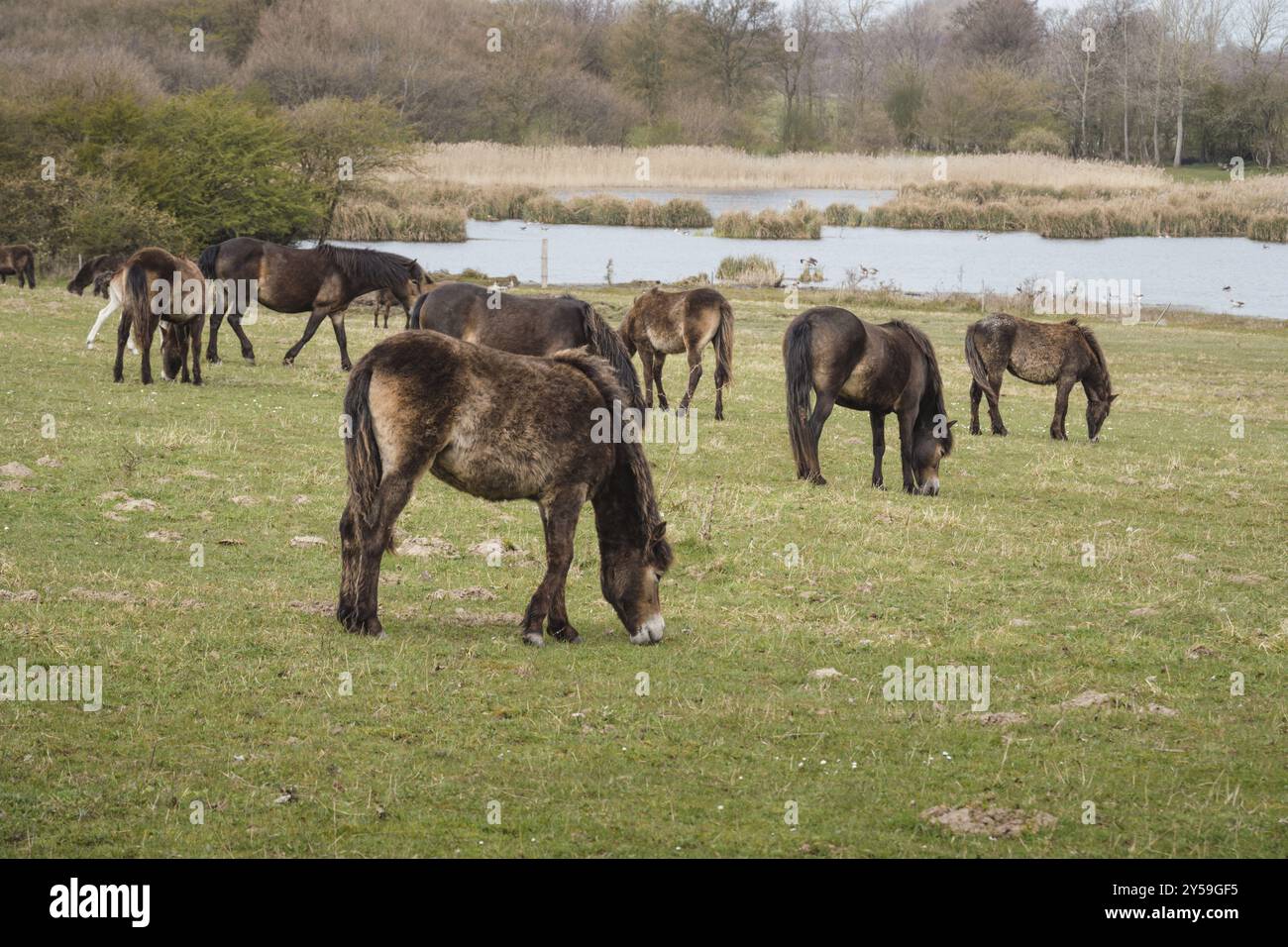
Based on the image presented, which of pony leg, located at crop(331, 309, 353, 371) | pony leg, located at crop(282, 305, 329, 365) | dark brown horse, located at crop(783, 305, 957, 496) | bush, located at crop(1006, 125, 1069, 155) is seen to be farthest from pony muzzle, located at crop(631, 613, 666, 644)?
bush, located at crop(1006, 125, 1069, 155)

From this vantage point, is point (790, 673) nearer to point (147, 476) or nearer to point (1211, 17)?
point (147, 476)

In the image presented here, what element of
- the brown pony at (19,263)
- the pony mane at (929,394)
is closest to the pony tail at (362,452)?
the pony mane at (929,394)

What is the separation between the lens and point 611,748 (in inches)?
240

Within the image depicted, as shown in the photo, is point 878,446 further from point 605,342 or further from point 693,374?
point 693,374

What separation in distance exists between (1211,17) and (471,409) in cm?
→ 10640

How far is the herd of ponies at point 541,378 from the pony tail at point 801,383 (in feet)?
0.07

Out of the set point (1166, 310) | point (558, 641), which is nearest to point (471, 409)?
point (558, 641)

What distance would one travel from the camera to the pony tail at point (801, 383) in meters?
13.2

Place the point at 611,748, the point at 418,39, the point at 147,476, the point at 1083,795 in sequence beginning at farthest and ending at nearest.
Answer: the point at 418,39, the point at 147,476, the point at 611,748, the point at 1083,795

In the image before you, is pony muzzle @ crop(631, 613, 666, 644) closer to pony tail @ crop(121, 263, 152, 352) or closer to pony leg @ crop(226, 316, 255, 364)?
pony tail @ crop(121, 263, 152, 352)

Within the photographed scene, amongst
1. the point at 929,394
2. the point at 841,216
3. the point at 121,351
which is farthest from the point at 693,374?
the point at 841,216

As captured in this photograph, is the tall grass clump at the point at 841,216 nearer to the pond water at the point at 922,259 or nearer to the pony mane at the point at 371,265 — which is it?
the pond water at the point at 922,259

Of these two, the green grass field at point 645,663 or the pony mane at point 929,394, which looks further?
the pony mane at point 929,394

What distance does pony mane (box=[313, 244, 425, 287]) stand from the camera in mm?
19922
